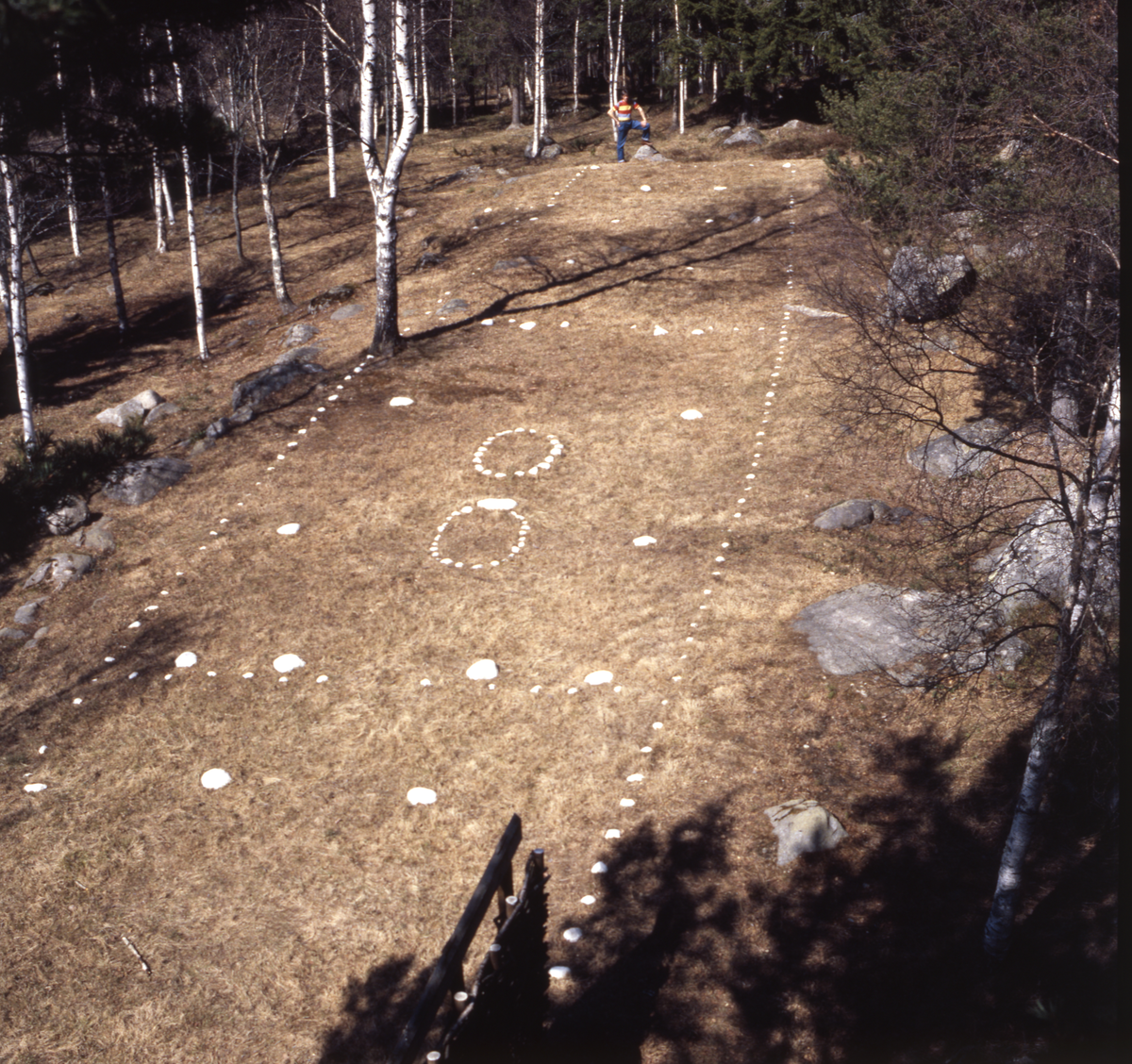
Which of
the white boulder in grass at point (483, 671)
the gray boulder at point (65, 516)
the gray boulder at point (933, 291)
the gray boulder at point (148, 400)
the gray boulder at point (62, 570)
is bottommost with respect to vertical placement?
the gray boulder at point (62, 570)

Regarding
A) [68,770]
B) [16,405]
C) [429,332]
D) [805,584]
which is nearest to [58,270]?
[16,405]

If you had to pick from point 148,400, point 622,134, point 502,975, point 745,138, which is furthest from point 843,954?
point 745,138

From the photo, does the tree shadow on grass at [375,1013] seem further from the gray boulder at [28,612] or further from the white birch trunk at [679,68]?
the white birch trunk at [679,68]

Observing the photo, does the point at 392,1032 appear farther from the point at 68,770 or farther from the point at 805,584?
the point at 805,584

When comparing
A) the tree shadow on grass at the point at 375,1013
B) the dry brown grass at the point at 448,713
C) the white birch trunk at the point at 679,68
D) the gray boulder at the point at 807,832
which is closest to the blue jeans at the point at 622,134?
the white birch trunk at the point at 679,68

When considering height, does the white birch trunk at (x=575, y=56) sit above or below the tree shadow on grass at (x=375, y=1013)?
above

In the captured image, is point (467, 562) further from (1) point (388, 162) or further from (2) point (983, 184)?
(1) point (388, 162)

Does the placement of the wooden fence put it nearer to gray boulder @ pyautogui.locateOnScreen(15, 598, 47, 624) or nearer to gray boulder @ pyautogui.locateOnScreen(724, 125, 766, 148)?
gray boulder @ pyautogui.locateOnScreen(15, 598, 47, 624)
